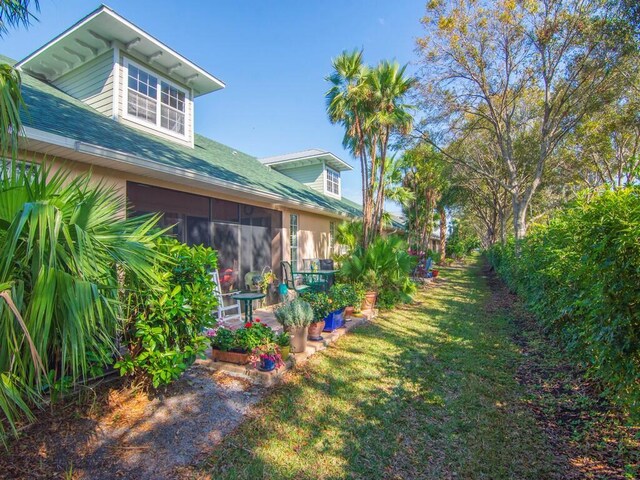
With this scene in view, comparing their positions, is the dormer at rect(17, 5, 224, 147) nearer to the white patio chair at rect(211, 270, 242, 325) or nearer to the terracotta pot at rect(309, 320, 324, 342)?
the white patio chair at rect(211, 270, 242, 325)

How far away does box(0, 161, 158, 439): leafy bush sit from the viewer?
2107mm

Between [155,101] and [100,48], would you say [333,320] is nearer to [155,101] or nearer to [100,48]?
[155,101]

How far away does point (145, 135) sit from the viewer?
775cm

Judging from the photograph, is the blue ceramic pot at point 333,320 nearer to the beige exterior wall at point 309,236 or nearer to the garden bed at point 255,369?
the garden bed at point 255,369

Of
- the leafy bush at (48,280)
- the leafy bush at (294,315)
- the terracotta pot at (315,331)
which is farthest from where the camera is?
Answer: the terracotta pot at (315,331)

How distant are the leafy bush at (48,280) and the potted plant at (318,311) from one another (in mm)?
3580

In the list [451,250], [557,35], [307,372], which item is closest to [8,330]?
[307,372]

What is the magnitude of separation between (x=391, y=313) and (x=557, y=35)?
11.0m

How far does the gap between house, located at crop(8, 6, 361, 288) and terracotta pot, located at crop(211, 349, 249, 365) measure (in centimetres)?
299

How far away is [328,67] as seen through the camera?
1061cm

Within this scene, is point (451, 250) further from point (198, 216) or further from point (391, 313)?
point (198, 216)

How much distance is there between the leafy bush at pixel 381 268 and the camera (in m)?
9.38

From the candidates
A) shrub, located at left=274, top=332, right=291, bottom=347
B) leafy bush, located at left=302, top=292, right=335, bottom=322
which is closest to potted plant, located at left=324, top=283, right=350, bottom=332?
leafy bush, located at left=302, top=292, right=335, bottom=322

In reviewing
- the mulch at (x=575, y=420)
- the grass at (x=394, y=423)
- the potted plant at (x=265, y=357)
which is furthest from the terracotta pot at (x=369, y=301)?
the potted plant at (x=265, y=357)
